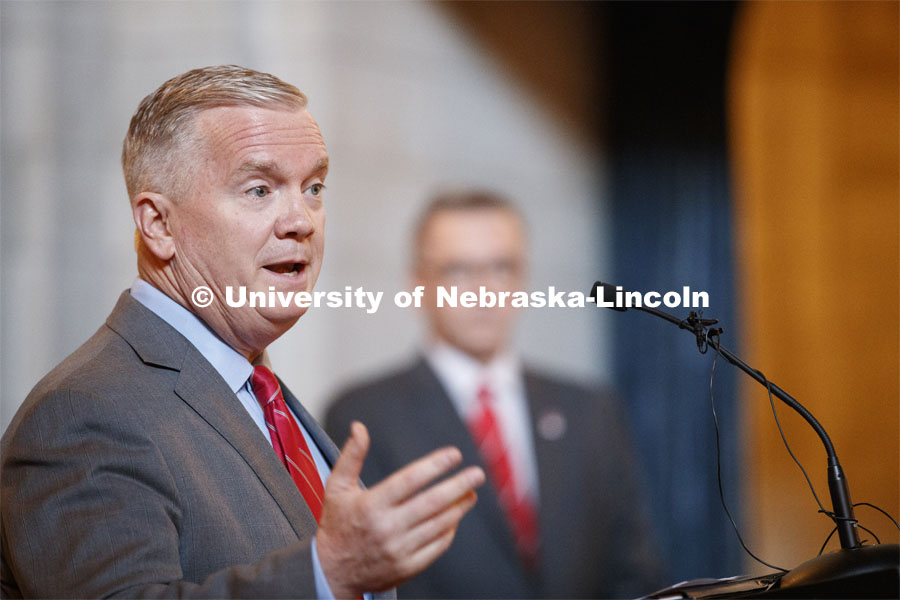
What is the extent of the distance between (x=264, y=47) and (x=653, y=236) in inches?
84.3

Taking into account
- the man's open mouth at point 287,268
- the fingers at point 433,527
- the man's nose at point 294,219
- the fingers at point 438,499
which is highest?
the man's nose at point 294,219

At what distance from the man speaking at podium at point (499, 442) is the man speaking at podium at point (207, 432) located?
1.83m

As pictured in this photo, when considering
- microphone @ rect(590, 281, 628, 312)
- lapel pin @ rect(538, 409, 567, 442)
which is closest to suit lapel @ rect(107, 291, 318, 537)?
microphone @ rect(590, 281, 628, 312)

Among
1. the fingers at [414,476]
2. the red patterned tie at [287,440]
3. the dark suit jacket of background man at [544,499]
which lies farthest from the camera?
the dark suit jacket of background man at [544,499]

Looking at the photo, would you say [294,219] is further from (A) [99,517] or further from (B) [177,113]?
(A) [99,517]

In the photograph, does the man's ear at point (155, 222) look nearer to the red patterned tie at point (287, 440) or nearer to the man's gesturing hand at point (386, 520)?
the red patterned tie at point (287, 440)

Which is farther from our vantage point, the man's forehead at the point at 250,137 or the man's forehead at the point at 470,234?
the man's forehead at the point at 470,234

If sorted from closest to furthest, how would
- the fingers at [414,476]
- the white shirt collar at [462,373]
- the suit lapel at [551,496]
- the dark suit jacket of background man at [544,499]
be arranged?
the fingers at [414,476]
the dark suit jacket of background man at [544,499]
the white shirt collar at [462,373]
the suit lapel at [551,496]

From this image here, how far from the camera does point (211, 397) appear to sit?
1.35 metres

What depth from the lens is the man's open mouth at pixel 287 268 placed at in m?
1.47

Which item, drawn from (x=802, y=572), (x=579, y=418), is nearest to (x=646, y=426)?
(x=579, y=418)

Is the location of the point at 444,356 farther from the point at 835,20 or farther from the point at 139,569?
the point at 835,20

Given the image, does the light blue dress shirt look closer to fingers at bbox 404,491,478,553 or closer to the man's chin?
the man's chin

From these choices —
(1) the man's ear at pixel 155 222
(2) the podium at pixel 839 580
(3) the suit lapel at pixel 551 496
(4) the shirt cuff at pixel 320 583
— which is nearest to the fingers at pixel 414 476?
(4) the shirt cuff at pixel 320 583
